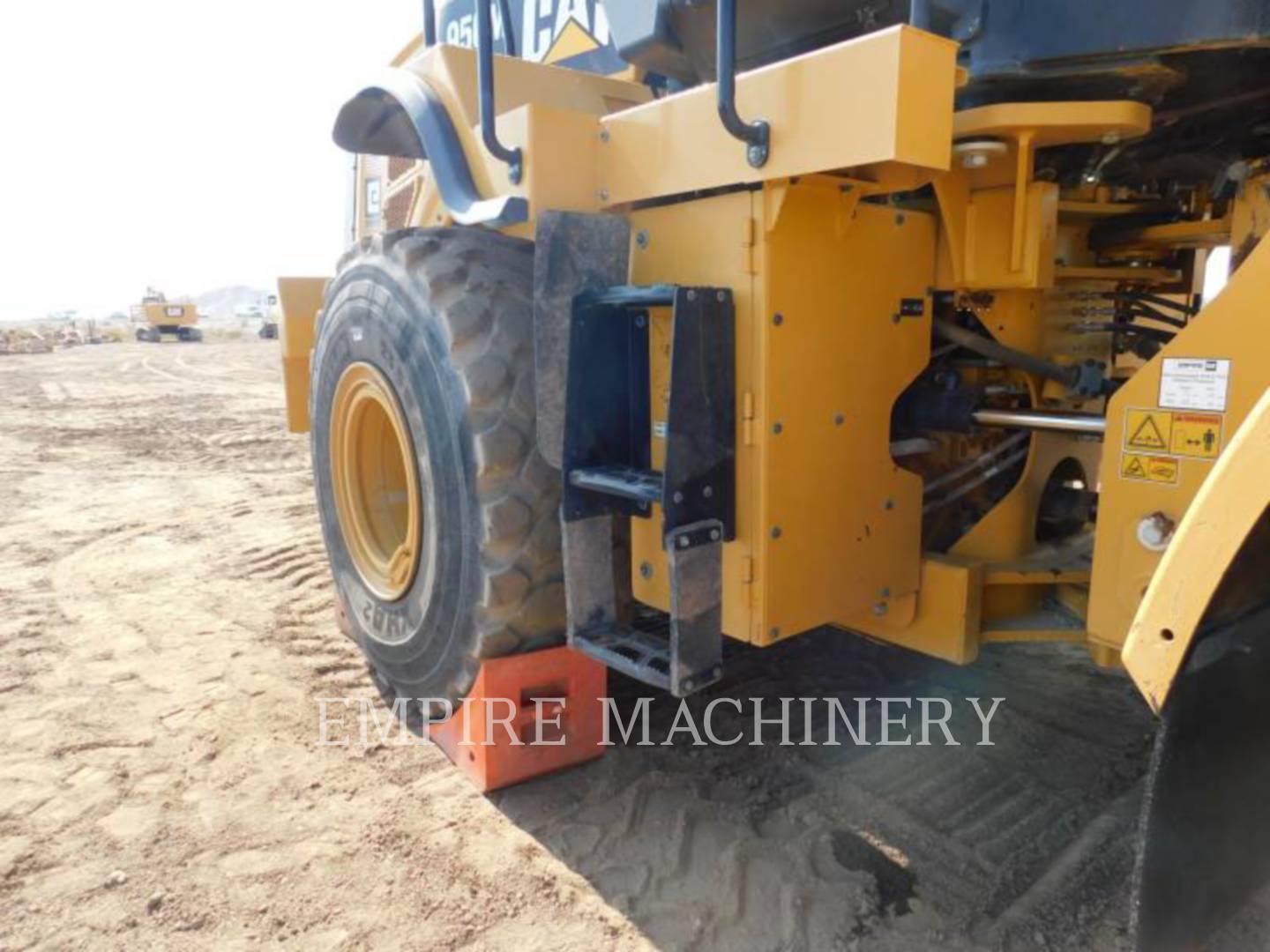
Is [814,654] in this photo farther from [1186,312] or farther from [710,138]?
[710,138]

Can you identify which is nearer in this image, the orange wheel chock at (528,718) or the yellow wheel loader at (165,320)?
the orange wheel chock at (528,718)

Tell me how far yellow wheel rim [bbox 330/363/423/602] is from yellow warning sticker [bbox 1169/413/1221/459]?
2132 millimetres

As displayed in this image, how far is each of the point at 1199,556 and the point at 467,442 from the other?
→ 5.30 feet

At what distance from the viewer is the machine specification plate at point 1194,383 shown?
1.79 m

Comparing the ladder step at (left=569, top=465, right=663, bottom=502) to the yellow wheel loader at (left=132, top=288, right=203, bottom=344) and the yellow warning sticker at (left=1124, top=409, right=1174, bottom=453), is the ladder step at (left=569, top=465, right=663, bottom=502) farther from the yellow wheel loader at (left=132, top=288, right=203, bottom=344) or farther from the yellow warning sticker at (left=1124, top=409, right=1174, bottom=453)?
the yellow wheel loader at (left=132, top=288, right=203, bottom=344)

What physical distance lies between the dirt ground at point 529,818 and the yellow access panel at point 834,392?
619 millimetres

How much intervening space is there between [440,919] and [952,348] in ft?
6.31

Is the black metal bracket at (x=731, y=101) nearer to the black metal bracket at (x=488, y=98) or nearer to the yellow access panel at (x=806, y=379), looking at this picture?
the yellow access panel at (x=806, y=379)

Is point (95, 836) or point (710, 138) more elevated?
point (710, 138)

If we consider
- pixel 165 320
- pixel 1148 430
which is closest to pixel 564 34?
pixel 1148 430

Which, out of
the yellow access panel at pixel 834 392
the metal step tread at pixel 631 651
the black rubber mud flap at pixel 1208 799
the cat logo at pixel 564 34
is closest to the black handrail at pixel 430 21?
the cat logo at pixel 564 34

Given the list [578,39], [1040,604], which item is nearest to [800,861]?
[1040,604]

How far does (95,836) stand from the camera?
2.57 m

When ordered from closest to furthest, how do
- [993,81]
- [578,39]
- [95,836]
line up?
[993,81]
[95,836]
[578,39]
